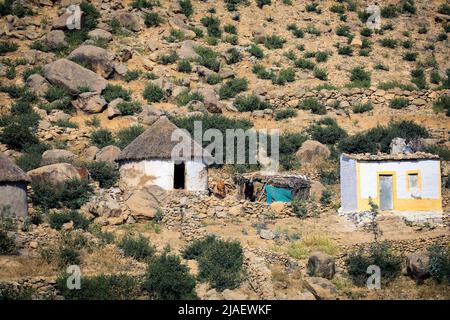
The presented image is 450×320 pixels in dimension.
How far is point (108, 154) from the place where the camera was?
2744 centimetres

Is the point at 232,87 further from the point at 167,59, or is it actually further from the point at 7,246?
the point at 7,246

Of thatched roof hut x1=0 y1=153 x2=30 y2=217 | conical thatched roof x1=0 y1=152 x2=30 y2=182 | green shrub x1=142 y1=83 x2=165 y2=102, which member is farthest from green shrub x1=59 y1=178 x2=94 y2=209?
green shrub x1=142 y1=83 x2=165 y2=102

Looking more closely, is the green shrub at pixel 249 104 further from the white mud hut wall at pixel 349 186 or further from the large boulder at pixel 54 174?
the large boulder at pixel 54 174

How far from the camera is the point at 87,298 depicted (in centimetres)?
1609

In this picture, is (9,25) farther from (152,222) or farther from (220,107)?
(152,222)

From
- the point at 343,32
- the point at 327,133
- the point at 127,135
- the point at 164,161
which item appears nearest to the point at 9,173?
the point at 164,161

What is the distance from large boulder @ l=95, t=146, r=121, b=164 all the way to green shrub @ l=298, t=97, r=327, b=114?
1226cm

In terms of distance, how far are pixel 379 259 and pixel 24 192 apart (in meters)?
11.6

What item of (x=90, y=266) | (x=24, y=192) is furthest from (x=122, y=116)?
(x=90, y=266)

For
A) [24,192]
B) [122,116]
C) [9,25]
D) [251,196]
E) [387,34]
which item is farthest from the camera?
[387,34]

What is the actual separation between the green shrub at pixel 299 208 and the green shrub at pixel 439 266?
6129 millimetres

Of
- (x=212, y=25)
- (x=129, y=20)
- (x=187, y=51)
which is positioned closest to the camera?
(x=187, y=51)

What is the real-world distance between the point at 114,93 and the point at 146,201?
13251mm

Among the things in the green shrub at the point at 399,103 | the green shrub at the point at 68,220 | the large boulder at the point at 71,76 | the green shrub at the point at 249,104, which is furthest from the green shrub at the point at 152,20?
the green shrub at the point at 68,220
